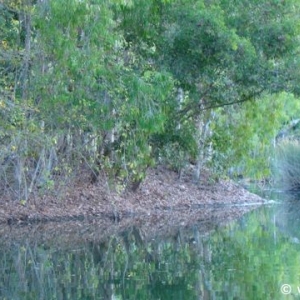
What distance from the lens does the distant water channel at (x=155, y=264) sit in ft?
39.8

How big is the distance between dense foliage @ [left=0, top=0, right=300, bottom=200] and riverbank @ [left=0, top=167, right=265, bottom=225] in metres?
0.60

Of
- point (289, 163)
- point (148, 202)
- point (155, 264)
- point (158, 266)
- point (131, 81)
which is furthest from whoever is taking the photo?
point (289, 163)

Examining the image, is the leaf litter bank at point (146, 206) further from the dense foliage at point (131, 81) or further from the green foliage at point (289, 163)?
the green foliage at point (289, 163)

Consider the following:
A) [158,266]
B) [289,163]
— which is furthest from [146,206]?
[289,163]

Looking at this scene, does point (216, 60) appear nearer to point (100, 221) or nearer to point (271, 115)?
point (100, 221)

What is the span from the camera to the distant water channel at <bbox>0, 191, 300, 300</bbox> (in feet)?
39.8

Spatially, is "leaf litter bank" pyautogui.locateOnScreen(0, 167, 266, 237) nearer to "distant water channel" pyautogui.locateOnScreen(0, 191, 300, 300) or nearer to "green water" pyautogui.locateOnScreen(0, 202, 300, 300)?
"distant water channel" pyautogui.locateOnScreen(0, 191, 300, 300)

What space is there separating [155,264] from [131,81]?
5.32 metres

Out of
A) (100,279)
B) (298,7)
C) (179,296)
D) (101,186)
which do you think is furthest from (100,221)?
(179,296)

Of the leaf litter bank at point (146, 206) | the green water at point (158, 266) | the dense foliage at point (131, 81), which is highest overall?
the dense foliage at point (131, 81)

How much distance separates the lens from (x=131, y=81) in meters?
18.8

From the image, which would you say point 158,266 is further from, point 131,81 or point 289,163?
point 289,163

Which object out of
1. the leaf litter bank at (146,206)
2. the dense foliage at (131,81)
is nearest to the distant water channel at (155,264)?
the leaf litter bank at (146,206)

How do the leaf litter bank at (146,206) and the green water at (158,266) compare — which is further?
the leaf litter bank at (146,206)
